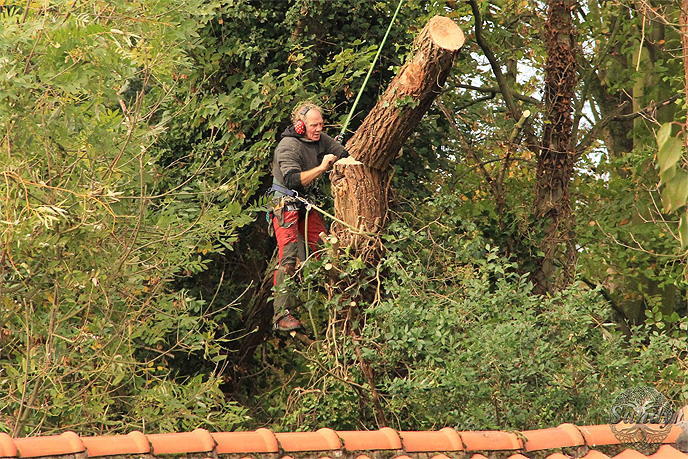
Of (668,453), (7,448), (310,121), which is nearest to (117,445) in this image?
(7,448)

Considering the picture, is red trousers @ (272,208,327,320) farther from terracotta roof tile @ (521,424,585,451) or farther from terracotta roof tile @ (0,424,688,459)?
terracotta roof tile @ (521,424,585,451)

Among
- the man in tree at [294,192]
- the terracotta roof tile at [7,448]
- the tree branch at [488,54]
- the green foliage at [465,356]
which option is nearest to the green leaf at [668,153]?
the terracotta roof tile at [7,448]

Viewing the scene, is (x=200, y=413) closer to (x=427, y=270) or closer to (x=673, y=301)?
(x=427, y=270)

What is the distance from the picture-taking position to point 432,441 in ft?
17.2

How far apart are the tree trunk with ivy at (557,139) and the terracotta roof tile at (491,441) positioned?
442cm

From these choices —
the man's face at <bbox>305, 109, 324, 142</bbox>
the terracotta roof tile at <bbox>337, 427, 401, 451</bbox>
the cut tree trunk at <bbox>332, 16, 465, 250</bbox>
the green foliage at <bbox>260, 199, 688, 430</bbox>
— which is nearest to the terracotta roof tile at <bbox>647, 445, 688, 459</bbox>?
the green foliage at <bbox>260, 199, 688, 430</bbox>

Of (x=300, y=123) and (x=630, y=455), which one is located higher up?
(x=300, y=123)

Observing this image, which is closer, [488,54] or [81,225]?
Answer: [81,225]

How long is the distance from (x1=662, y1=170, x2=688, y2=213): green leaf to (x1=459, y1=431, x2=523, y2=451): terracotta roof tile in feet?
8.99

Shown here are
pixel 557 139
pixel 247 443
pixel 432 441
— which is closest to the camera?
pixel 247 443

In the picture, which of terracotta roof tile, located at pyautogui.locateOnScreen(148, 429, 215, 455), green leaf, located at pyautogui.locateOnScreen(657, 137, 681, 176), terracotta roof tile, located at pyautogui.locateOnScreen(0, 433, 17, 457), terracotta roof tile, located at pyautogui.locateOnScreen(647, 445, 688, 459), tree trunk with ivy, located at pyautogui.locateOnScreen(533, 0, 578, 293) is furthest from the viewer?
tree trunk with ivy, located at pyautogui.locateOnScreen(533, 0, 578, 293)

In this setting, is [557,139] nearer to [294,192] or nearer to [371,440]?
[294,192]

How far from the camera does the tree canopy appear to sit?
610 cm

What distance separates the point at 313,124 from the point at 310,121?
3cm
